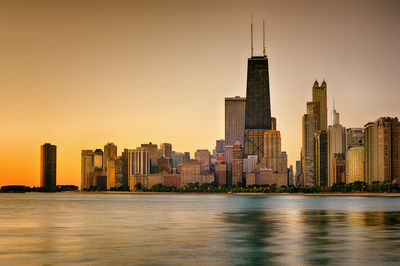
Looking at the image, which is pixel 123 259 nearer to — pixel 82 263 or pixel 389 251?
pixel 82 263

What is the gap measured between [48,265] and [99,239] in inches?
821

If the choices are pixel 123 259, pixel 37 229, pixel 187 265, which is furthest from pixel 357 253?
pixel 37 229

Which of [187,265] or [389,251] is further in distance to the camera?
[389,251]

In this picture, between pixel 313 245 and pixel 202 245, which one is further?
pixel 202 245

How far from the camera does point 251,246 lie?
63.5 m

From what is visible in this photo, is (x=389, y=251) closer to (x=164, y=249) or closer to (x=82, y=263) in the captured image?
(x=164, y=249)

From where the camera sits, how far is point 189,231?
83.2m

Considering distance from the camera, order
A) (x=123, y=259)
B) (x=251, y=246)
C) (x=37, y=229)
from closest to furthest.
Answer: (x=123, y=259), (x=251, y=246), (x=37, y=229)

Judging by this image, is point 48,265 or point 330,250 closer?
point 48,265

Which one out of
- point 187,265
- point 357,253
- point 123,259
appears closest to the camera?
point 187,265

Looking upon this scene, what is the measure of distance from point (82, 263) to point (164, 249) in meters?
12.1

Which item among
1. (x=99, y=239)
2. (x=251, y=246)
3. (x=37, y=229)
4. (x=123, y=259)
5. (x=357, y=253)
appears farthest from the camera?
(x=37, y=229)

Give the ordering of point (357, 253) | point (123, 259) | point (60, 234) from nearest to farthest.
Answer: point (123, 259) < point (357, 253) < point (60, 234)

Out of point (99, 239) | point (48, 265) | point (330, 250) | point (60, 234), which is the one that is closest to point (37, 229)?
point (60, 234)
